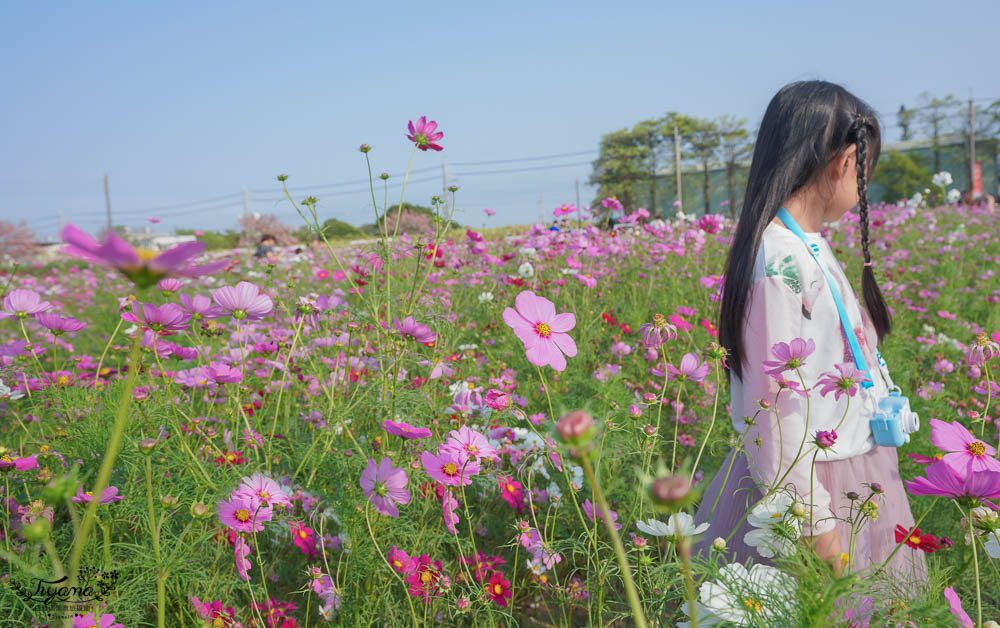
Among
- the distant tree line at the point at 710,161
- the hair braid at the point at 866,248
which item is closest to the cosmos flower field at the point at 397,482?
the hair braid at the point at 866,248

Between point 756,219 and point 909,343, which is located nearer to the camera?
point 756,219

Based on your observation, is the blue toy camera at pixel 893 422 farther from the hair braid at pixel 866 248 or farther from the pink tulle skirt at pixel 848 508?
the hair braid at pixel 866 248

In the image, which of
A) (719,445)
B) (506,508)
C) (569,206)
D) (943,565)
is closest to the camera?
(943,565)

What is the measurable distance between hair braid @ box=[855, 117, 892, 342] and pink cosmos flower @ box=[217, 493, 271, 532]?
125 centimetres

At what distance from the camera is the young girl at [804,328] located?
1107 millimetres

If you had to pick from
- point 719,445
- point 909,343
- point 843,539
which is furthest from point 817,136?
point 909,343

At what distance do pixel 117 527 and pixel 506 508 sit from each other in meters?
0.93

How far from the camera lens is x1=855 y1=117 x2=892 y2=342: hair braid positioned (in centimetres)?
119

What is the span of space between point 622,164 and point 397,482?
2846 centimetres

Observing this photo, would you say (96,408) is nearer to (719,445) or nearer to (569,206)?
(719,445)

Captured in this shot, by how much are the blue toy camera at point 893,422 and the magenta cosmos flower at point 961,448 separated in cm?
45

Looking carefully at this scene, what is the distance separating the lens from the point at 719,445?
1872mm

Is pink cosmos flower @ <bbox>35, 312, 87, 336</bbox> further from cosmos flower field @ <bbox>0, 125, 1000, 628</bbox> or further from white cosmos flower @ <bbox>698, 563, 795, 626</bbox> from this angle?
white cosmos flower @ <bbox>698, 563, 795, 626</bbox>

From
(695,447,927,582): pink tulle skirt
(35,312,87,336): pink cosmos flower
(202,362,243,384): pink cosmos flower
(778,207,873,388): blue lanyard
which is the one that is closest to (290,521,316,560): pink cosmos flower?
(202,362,243,384): pink cosmos flower
